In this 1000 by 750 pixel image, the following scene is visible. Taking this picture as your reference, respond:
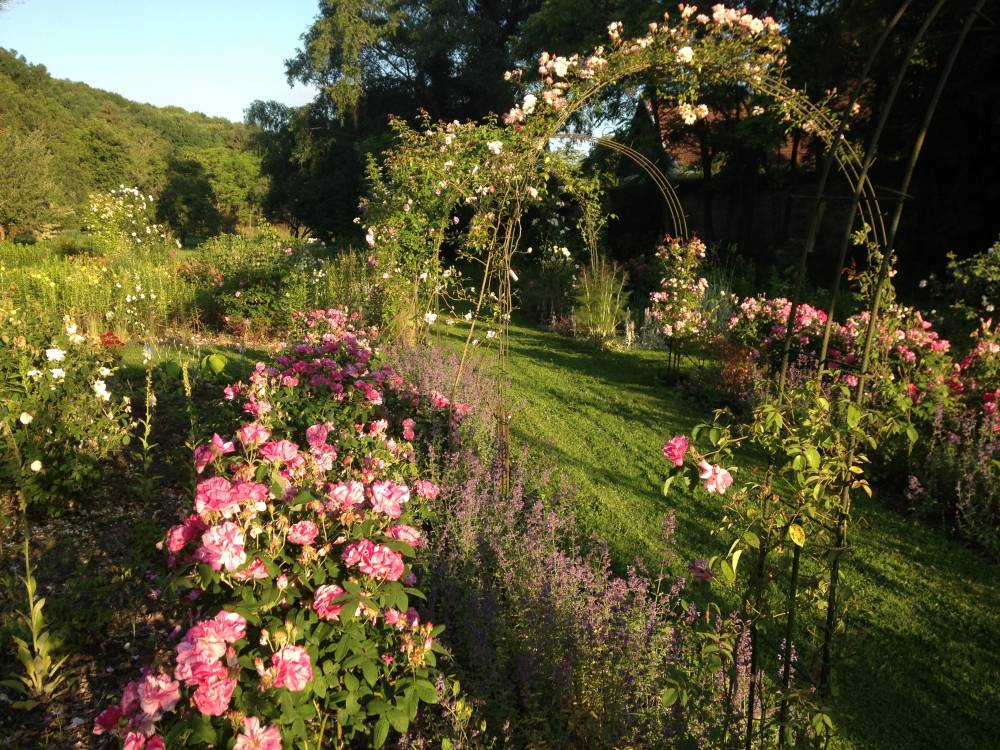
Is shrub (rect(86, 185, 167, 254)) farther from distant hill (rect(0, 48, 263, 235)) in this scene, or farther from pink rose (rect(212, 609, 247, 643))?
distant hill (rect(0, 48, 263, 235))

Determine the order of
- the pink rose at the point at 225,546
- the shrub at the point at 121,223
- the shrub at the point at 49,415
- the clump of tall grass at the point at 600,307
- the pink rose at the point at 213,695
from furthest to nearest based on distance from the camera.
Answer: the shrub at the point at 121,223 → the clump of tall grass at the point at 600,307 → the shrub at the point at 49,415 → the pink rose at the point at 225,546 → the pink rose at the point at 213,695

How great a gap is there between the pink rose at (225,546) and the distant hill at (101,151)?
33.1 metres

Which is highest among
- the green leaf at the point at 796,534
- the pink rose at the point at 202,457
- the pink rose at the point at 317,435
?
the green leaf at the point at 796,534

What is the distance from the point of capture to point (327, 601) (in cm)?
139

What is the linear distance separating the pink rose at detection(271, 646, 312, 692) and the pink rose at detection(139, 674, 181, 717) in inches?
8.0

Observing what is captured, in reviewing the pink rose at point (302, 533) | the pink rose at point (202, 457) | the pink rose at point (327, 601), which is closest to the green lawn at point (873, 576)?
the pink rose at point (327, 601)

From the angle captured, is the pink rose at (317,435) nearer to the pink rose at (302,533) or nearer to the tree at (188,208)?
the pink rose at (302,533)

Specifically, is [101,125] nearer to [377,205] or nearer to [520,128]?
[377,205]

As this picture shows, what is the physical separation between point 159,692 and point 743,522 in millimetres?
1383

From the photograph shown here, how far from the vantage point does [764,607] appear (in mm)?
1560

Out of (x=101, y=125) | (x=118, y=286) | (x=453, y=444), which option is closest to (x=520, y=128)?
(x=453, y=444)

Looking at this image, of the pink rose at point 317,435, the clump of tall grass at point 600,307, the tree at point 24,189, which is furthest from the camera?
the tree at point 24,189

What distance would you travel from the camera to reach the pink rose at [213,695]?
46.6 inches

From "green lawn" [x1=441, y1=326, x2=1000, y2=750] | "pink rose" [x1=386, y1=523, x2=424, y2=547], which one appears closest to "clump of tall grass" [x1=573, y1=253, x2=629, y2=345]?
"green lawn" [x1=441, y1=326, x2=1000, y2=750]
